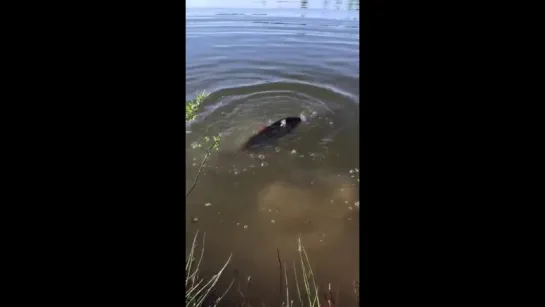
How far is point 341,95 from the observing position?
616cm

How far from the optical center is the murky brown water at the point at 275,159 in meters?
3.30

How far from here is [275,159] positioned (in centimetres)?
456

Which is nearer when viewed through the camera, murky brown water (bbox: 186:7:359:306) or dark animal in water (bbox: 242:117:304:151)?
murky brown water (bbox: 186:7:359:306)

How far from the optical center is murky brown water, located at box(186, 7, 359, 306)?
3302mm

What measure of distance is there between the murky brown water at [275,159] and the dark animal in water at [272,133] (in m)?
0.11

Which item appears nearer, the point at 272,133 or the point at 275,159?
the point at 275,159

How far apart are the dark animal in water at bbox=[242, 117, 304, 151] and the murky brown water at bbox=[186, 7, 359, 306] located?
0.11 m

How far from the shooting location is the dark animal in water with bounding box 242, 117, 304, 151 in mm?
4840

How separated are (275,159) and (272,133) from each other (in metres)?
0.54
